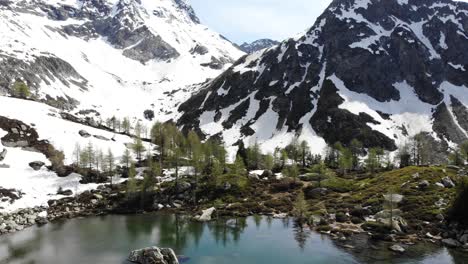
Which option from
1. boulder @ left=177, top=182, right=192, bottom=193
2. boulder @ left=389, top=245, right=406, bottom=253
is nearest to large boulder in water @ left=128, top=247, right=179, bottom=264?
boulder @ left=389, top=245, right=406, bottom=253

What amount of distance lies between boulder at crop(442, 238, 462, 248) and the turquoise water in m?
2.95

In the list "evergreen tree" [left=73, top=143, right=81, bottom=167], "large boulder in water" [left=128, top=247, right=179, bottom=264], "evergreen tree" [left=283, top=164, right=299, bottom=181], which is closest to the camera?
"large boulder in water" [left=128, top=247, right=179, bottom=264]

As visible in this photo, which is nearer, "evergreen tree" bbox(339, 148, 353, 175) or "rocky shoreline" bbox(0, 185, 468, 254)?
"rocky shoreline" bbox(0, 185, 468, 254)

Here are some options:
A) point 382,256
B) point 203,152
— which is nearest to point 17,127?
point 203,152

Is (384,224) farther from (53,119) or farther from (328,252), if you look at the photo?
(53,119)

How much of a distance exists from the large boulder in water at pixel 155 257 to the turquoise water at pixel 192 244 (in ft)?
10.3

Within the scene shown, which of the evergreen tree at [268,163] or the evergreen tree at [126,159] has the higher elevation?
the evergreen tree at [126,159]

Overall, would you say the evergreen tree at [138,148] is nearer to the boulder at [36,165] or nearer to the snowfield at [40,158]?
the snowfield at [40,158]

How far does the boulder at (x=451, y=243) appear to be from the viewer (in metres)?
86.5

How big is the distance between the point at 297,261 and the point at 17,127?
436ft

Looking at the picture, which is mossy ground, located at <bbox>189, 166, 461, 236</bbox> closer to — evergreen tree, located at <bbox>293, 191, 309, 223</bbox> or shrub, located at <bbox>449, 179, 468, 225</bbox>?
evergreen tree, located at <bbox>293, 191, 309, 223</bbox>

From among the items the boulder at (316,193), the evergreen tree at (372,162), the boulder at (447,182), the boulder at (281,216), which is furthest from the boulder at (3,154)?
the boulder at (447,182)

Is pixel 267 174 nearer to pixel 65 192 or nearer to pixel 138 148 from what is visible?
pixel 138 148

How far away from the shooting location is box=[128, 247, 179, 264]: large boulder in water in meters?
79.0
